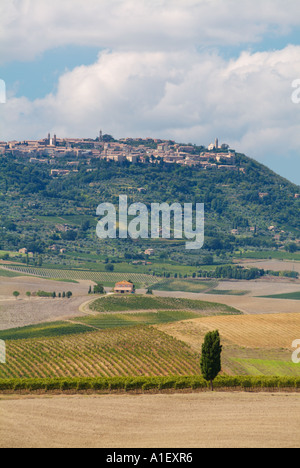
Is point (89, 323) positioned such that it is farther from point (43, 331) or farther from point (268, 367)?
point (268, 367)

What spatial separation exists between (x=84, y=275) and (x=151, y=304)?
4373 cm

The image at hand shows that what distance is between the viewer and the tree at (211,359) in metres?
56.7

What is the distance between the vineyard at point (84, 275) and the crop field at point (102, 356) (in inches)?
3532

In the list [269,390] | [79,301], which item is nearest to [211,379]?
[269,390]

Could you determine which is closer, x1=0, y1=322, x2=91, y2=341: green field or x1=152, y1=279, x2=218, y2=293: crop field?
x1=0, y1=322, x2=91, y2=341: green field

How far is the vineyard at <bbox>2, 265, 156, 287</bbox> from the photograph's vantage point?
177m

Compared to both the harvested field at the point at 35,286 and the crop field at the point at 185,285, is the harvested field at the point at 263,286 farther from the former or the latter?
the harvested field at the point at 35,286

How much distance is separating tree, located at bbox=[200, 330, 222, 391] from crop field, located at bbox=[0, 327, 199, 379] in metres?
11.1

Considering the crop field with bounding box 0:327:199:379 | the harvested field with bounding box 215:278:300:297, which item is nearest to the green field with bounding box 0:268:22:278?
the harvested field with bounding box 215:278:300:297

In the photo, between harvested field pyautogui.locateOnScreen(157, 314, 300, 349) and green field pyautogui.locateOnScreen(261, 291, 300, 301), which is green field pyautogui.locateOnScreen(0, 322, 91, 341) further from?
green field pyautogui.locateOnScreen(261, 291, 300, 301)

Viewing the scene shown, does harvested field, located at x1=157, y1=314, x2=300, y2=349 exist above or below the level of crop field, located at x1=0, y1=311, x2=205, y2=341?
above

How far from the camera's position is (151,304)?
459 feet
